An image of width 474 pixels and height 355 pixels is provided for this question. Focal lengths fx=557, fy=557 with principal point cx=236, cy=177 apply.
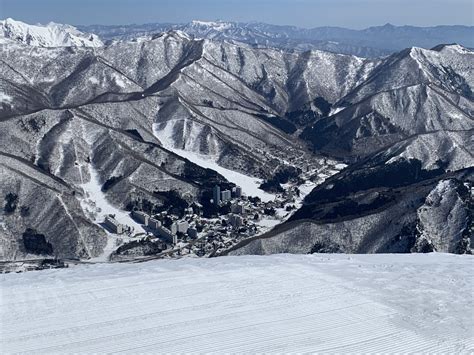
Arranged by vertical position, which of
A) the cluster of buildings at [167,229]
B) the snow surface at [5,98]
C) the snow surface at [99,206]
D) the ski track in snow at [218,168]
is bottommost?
the cluster of buildings at [167,229]

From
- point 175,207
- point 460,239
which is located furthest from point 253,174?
point 460,239

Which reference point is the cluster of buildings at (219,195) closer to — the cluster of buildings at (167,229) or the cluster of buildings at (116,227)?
the cluster of buildings at (167,229)

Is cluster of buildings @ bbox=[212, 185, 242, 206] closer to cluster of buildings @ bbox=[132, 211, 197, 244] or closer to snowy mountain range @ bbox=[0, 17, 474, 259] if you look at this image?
snowy mountain range @ bbox=[0, 17, 474, 259]

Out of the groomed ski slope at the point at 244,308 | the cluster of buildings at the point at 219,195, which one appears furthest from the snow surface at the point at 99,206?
the groomed ski slope at the point at 244,308

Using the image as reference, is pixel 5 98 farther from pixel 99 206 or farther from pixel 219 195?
pixel 219 195


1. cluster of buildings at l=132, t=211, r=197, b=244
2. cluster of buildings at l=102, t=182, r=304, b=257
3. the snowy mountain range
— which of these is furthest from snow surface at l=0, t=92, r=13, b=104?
cluster of buildings at l=132, t=211, r=197, b=244

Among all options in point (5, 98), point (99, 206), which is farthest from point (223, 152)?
point (5, 98)
